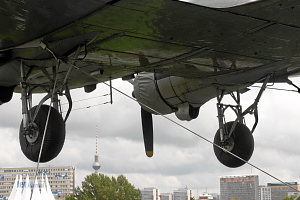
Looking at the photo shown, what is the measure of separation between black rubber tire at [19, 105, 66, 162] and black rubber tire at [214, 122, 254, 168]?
16.4 feet

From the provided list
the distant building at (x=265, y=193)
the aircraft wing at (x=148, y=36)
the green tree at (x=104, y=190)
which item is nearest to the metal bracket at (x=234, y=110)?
the aircraft wing at (x=148, y=36)

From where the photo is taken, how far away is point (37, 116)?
1231 centimetres

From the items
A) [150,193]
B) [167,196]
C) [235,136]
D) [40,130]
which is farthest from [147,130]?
[167,196]

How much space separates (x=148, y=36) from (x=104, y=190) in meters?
67.7

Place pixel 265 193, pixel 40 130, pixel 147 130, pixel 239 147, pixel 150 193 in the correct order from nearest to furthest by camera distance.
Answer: pixel 40 130, pixel 239 147, pixel 147 130, pixel 150 193, pixel 265 193

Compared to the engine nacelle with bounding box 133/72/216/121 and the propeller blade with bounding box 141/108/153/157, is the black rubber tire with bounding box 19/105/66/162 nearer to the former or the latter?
the engine nacelle with bounding box 133/72/216/121

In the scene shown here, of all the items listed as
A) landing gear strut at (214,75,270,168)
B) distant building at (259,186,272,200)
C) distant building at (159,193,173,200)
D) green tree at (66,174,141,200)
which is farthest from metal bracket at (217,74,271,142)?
distant building at (159,193,173,200)

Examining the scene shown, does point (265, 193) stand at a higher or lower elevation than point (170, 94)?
lower

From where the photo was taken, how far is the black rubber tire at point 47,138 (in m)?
12.1

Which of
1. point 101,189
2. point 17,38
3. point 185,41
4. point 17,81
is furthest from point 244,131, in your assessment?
point 101,189

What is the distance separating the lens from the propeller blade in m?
16.8

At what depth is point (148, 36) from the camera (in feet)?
35.8

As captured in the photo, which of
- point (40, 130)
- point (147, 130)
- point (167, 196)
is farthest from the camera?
point (167, 196)

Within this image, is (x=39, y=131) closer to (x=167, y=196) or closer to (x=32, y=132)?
(x=32, y=132)
